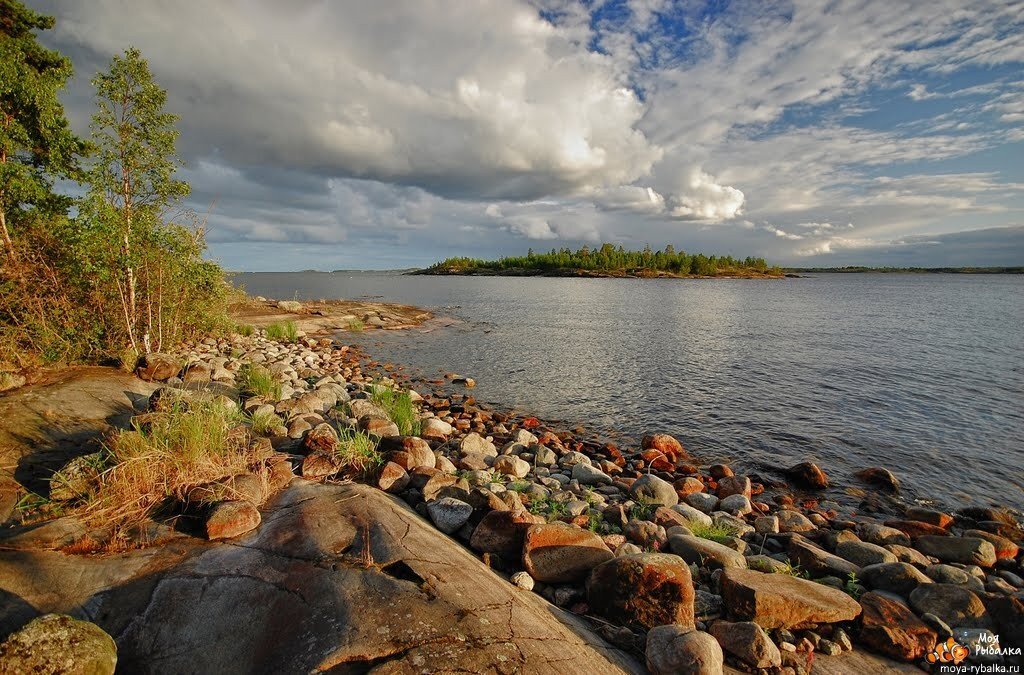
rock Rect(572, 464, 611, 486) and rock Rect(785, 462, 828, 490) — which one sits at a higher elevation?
rock Rect(572, 464, 611, 486)

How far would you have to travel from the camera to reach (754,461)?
12.4 m

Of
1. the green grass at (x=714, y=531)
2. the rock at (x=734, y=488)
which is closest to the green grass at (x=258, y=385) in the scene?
the green grass at (x=714, y=531)

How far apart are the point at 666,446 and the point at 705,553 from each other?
6405mm

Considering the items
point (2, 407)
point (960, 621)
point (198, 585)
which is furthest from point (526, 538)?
point (2, 407)

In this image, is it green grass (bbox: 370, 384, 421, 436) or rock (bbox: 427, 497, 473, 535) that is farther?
green grass (bbox: 370, 384, 421, 436)

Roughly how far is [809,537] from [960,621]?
3.00m

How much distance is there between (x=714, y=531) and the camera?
780 centimetres

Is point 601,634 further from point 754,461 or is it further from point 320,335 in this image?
point 320,335

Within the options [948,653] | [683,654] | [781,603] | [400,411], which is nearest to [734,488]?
[948,653]

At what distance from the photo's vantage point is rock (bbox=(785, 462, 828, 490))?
1098cm

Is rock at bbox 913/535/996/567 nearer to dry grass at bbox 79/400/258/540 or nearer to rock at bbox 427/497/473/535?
rock at bbox 427/497/473/535

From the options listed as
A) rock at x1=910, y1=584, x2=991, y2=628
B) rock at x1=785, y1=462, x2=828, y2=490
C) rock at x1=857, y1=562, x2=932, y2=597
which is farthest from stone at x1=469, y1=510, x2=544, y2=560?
rock at x1=785, y1=462, x2=828, y2=490

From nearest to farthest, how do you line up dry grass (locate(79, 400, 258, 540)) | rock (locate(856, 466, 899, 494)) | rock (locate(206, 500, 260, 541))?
rock (locate(206, 500, 260, 541)), dry grass (locate(79, 400, 258, 540)), rock (locate(856, 466, 899, 494))

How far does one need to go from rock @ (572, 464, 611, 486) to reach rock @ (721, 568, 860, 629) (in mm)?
4726
